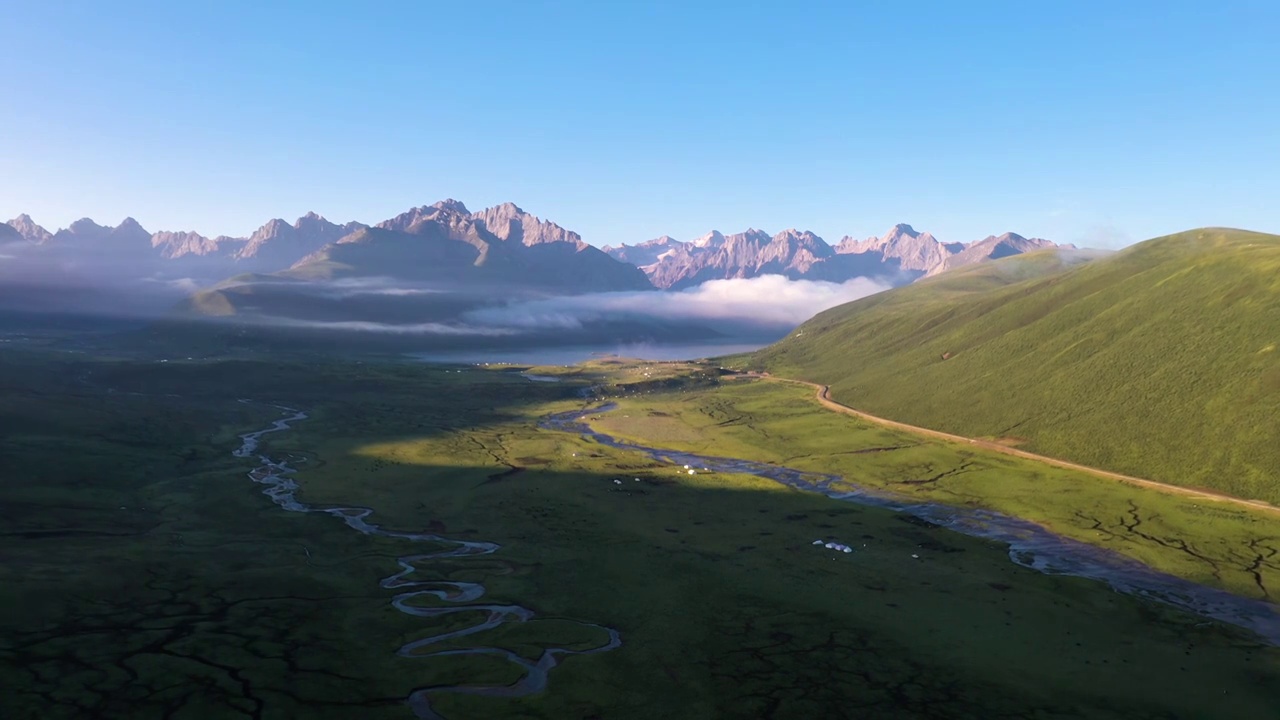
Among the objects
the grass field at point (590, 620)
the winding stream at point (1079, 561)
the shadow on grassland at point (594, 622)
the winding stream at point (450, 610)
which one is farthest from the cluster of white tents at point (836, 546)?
the winding stream at point (450, 610)

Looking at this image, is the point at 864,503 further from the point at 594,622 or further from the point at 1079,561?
the point at 594,622

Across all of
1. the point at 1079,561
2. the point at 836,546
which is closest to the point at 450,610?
the point at 836,546

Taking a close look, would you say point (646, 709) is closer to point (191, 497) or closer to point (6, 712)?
point (6, 712)

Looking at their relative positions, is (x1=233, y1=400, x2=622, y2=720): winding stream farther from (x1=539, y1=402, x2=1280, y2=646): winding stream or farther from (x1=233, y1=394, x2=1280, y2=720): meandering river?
(x1=539, y1=402, x2=1280, y2=646): winding stream

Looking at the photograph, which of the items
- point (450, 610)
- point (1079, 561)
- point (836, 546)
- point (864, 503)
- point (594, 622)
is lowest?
point (864, 503)

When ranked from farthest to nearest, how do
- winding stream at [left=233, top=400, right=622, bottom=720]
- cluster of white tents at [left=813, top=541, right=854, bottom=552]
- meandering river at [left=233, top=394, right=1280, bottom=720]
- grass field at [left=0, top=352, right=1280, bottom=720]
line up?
cluster of white tents at [left=813, top=541, right=854, bottom=552] < meandering river at [left=233, top=394, right=1280, bottom=720] < winding stream at [left=233, top=400, right=622, bottom=720] < grass field at [left=0, top=352, right=1280, bottom=720]

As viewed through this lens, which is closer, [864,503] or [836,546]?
[836,546]

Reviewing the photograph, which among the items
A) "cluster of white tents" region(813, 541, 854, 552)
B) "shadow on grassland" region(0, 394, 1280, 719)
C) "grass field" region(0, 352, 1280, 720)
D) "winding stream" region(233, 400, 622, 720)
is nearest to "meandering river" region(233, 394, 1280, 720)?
"winding stream" region(233, 400, 622, 720)

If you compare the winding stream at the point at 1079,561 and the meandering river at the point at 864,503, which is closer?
the meandering river at the point at 864,503

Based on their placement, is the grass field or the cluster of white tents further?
the cluster of white tents

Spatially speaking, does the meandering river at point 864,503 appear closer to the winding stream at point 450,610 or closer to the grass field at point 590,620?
the winding stream at point 450,610

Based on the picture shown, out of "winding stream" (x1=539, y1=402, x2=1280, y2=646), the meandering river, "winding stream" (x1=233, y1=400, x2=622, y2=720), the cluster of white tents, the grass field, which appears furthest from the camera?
the cluster of white tents
